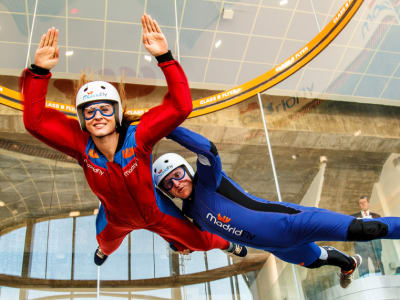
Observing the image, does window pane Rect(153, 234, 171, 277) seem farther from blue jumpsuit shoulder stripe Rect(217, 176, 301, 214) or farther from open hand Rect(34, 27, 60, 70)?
open hand Rect(34, 27, 60, 70)

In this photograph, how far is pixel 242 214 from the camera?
246 cm

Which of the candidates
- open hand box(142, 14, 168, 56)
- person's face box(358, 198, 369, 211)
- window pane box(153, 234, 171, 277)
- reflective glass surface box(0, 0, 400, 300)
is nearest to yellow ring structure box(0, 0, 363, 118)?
reflective glass surface box(0, 0, 400, 300)

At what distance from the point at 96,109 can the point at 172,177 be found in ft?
2.45

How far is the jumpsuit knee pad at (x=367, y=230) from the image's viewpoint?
7.22 ft

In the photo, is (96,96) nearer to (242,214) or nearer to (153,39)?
(153,39)

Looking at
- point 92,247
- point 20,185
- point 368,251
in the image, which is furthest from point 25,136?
point 368,251

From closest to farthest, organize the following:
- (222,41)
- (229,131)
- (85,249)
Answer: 1. (85,249)
2. (229,131)
3. (222,41)

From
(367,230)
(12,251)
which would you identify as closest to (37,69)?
(367,230)

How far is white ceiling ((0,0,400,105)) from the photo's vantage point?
5.30 metres

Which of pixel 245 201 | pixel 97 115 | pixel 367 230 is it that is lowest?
pixel 367 230

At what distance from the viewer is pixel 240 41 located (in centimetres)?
623

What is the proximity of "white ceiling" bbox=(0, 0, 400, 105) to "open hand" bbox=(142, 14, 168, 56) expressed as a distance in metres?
3.74

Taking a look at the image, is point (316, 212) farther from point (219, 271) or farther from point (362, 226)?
point (219, 271)

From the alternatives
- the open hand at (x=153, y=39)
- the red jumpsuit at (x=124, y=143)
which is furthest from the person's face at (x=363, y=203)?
the open hand at (x=153, y=39)
